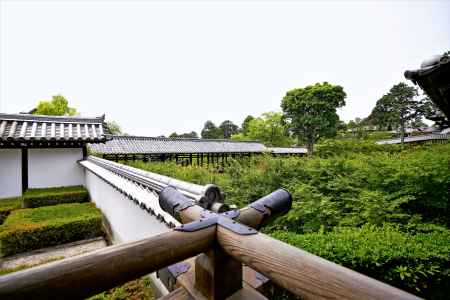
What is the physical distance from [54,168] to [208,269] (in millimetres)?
8803

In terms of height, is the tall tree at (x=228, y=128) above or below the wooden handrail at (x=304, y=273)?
above

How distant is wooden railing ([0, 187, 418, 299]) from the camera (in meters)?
0.58

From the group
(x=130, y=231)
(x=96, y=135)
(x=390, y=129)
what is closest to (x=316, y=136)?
(x=390, y=129)

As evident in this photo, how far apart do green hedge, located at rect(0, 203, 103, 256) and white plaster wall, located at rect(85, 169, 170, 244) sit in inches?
16.8

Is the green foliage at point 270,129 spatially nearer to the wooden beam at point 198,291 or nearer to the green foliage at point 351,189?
the green foliage at point 351,189

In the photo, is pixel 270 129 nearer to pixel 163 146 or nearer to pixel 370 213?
pixel 163 146

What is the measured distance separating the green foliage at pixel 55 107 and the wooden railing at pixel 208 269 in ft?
97.9

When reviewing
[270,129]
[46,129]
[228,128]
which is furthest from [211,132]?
[46,129]

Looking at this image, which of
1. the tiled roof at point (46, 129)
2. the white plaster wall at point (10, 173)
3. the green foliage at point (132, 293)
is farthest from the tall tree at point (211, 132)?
the green foliage at point (132, 293)

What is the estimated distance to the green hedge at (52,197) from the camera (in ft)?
19.5

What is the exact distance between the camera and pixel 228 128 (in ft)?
203

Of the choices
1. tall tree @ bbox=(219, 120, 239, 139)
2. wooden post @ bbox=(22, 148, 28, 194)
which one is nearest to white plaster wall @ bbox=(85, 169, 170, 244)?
wooden post @ bbox=(22, 148, 28, 194)

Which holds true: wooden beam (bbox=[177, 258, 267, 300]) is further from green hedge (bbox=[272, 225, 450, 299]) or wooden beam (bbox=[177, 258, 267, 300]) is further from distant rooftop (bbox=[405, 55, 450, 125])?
distant rooftop (bbox=[405, 55, 450, 125])

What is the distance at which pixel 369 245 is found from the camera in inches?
106
